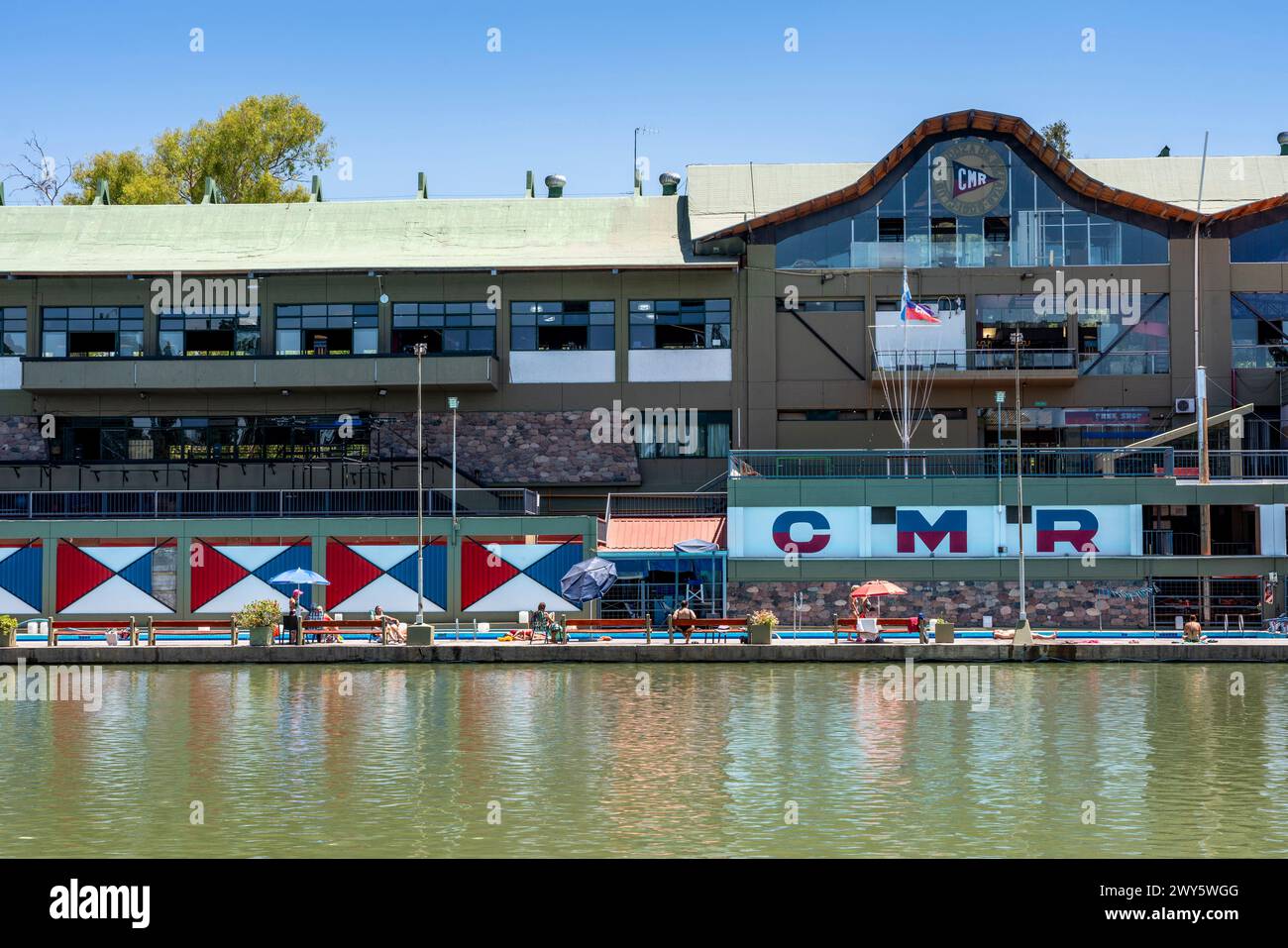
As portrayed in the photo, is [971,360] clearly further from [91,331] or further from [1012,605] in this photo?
[91,331]

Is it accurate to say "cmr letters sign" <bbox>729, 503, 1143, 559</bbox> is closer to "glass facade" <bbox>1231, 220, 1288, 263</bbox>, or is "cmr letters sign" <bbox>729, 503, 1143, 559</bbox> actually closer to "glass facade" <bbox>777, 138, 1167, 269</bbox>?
"glass facade" <bbox>777, 138, 1167, 269</bbox>

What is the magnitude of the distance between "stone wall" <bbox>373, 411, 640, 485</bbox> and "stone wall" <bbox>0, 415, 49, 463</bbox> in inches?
605

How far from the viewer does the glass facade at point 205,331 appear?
6875 cm

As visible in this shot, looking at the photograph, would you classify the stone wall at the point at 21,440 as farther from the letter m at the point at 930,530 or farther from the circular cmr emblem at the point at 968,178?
the circular cmr emblem at the point at 968,178

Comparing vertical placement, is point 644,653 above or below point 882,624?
below

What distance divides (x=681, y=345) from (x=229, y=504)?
66.0ft

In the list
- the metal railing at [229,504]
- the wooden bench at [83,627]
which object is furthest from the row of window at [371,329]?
the wooden bench at [83,627]

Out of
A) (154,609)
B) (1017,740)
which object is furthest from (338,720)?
(154,609)

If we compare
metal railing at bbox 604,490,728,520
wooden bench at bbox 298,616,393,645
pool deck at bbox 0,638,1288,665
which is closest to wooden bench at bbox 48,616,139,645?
pool deck at bbox 0,638,1288,665

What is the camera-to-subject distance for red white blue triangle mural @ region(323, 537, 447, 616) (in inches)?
2331

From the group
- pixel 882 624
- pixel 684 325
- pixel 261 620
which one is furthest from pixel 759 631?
pixel 684 325

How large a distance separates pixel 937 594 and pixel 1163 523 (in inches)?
385

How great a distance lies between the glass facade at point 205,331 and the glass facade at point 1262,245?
43.1m

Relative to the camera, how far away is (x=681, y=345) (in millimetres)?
66938
